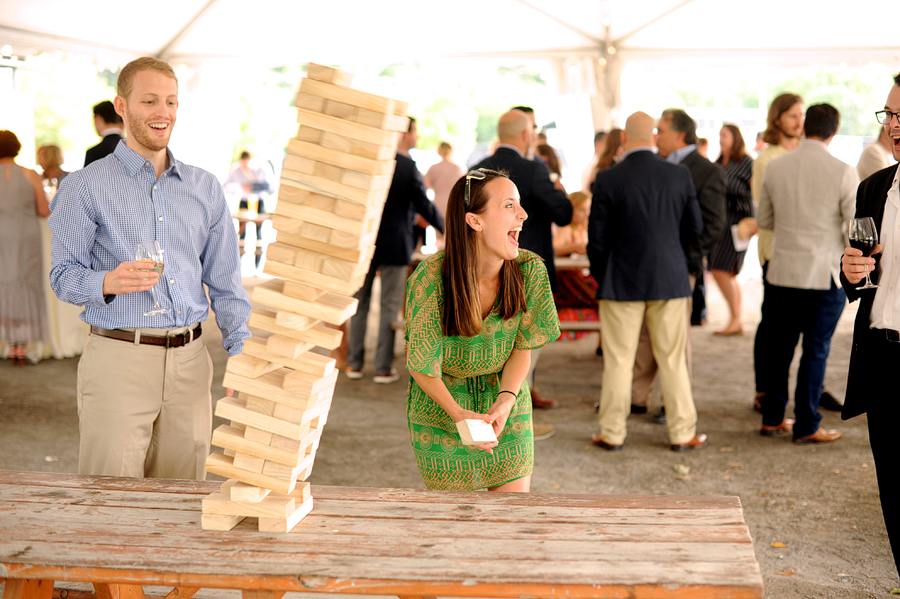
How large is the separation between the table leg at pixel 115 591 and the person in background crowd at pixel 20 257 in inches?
183

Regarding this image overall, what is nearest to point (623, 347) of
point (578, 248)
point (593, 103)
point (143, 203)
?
point (578, 248)

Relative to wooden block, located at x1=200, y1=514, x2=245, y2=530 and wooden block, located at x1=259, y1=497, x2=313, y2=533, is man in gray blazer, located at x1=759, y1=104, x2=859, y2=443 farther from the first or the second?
wooden block, located at x1=200, y1=514, x2=245, y2=530

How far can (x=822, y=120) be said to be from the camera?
427cm

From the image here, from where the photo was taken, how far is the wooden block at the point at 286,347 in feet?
5.67

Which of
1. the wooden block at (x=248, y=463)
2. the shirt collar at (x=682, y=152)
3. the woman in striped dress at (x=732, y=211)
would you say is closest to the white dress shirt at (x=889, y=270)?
the wooden block at (x=248, y=463)

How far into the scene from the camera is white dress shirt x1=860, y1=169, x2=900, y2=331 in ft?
8.02

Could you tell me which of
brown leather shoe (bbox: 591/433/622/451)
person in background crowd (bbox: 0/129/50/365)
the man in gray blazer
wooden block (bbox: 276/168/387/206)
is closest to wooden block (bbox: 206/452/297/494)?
wooden block (bbox: 276/168/387/206)

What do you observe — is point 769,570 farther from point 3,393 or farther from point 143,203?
point 3,393

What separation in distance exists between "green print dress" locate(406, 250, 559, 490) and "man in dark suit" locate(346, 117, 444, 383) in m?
3.38

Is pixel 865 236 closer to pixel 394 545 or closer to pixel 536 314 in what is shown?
pixel 536 314

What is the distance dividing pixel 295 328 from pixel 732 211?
5.93 m

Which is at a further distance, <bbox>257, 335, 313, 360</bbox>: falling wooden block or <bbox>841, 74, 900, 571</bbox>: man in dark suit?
<bbox>841, 74, 900, 571</bbox>: man in dark suit

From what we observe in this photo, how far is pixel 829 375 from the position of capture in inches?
230

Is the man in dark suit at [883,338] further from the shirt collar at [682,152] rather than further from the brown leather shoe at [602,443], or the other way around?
the shirt collar at [682,152]
